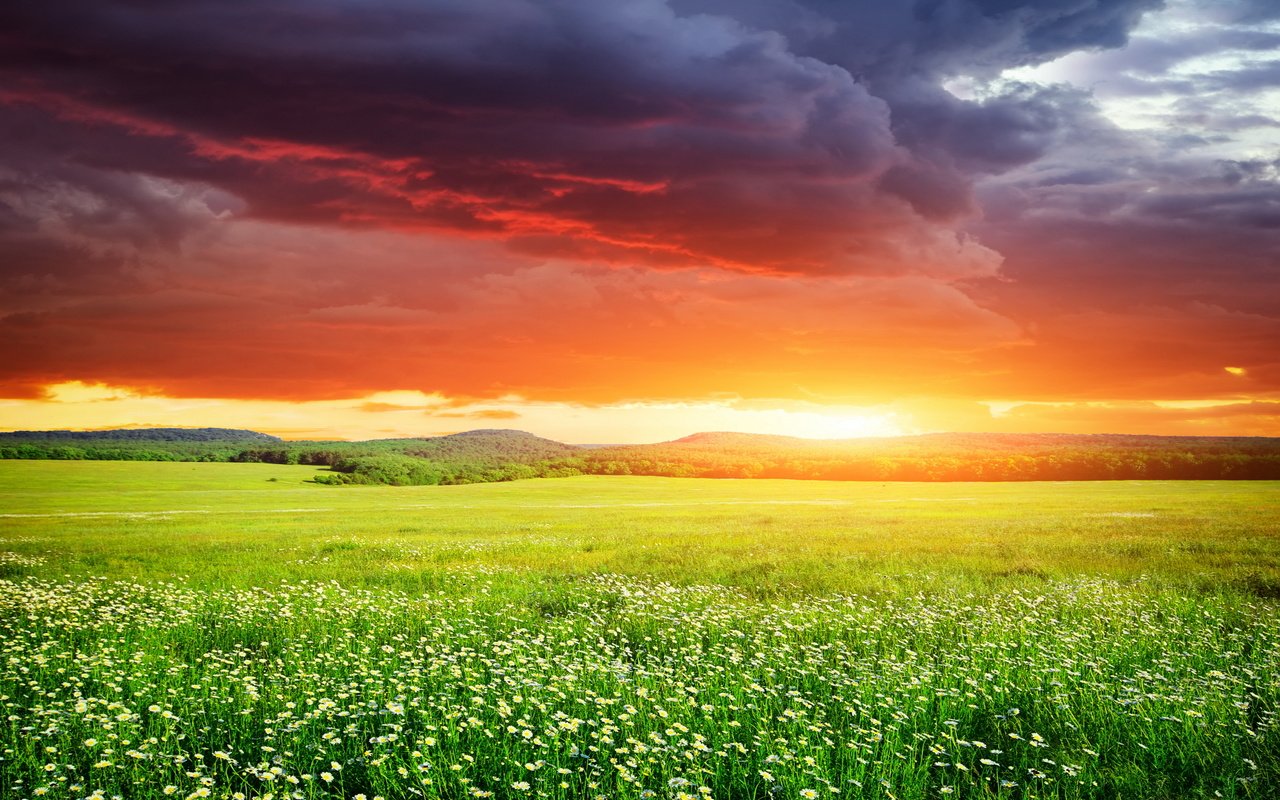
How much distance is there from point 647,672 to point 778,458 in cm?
11228

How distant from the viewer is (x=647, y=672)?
28.2ft

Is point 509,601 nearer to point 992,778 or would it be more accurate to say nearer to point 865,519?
point 992,778

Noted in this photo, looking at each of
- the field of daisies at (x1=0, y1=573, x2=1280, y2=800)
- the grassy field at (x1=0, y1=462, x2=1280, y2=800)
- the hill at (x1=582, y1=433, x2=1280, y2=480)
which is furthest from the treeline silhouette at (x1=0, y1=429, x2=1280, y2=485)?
the field of daisies at (x1=0, y1=573, x2=1280, y2=800)

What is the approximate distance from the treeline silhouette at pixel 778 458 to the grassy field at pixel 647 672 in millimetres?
83480

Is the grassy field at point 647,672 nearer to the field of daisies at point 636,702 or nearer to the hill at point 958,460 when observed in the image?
the field of daisies at point 636,702

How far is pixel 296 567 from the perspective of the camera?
20.3m

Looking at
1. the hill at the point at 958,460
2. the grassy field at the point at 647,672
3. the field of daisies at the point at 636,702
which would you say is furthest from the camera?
the hill at the point at 958,460

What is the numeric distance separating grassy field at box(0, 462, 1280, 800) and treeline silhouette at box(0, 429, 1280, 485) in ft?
274

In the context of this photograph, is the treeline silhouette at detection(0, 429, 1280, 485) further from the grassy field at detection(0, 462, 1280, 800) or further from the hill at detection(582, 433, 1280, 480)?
the grassy field at detection(0, 462, 1280, 800)

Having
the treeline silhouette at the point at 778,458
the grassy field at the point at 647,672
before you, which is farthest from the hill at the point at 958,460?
the grassy field at the point at 647,672

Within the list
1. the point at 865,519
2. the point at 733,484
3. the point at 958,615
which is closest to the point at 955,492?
the point at 733,484

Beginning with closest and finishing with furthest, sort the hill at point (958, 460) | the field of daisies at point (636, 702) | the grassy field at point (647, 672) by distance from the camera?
the field of daisies at point (636, 702) < the grassy field at point (647, 672) < the hill at point (958, 460)

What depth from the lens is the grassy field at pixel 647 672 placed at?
6027 mm

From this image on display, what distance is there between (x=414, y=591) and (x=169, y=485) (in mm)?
87889
